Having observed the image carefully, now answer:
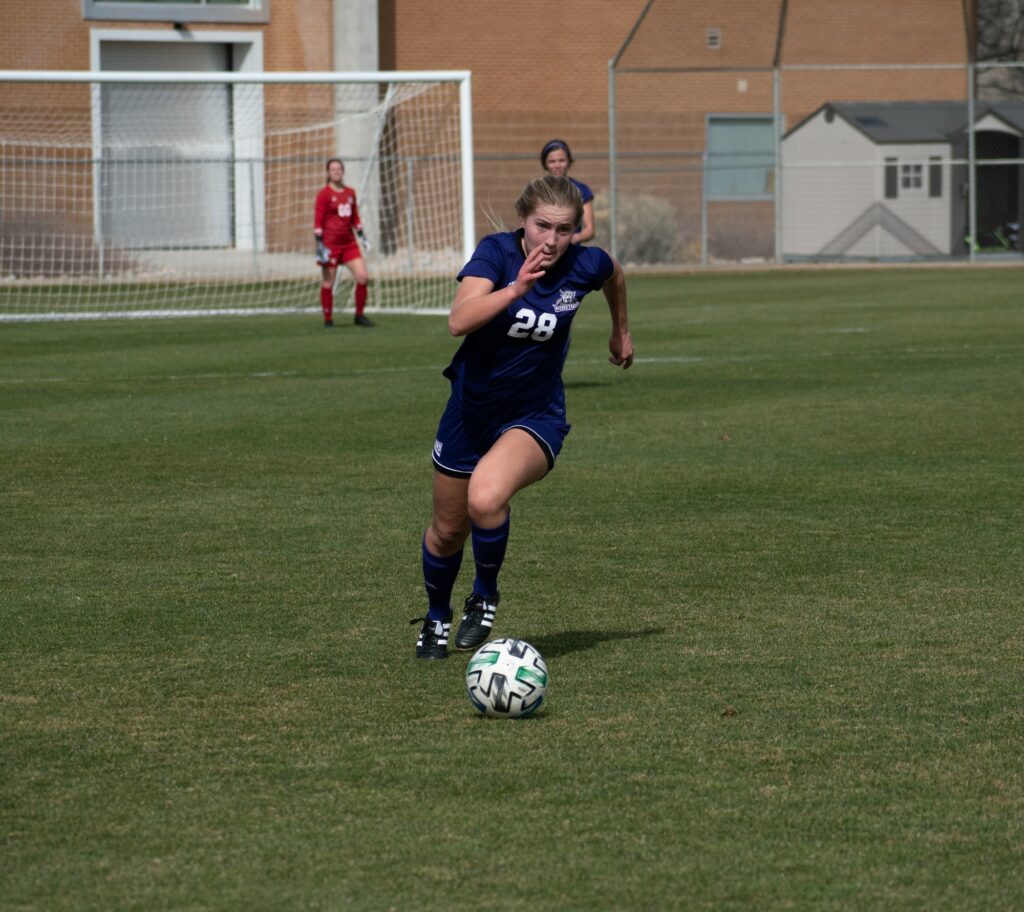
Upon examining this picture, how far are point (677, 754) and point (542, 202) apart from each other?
1.92 meters

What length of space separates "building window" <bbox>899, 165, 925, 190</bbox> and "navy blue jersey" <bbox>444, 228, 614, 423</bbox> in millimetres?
32442

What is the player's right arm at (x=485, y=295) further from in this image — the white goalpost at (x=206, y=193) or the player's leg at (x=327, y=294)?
the white goalpost at (x=206, y=193)

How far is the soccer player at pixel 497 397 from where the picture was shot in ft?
19.2

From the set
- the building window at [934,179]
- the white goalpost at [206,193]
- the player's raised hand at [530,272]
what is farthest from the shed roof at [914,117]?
the player's raised hand at [530,272]

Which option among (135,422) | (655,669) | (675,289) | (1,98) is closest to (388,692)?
(655,669)

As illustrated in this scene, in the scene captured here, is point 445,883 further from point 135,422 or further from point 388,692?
point 135,422

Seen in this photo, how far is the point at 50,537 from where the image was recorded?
28.1 feet

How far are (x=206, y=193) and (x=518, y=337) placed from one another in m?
27.3

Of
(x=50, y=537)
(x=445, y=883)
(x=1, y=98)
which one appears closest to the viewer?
(x=445, y=883)

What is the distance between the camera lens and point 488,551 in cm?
625

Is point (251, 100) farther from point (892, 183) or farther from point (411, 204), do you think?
point (892, 183)

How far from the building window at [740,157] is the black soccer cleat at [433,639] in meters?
32.8

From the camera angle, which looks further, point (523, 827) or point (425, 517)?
point (425, 517)

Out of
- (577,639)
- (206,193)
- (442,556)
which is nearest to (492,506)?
(442,556)
